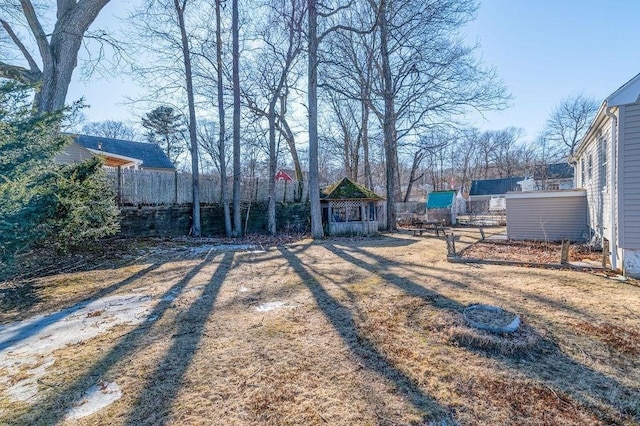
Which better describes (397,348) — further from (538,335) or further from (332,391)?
(538,335)

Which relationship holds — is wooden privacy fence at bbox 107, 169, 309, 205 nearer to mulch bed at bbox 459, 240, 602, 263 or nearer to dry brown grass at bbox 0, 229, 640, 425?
dry brown grass at bbox 0, 229, 640, 425

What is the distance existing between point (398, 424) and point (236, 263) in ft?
20.7

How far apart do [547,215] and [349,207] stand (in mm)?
7951

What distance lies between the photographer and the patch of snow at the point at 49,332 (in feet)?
8.91

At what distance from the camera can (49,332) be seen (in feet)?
11.9

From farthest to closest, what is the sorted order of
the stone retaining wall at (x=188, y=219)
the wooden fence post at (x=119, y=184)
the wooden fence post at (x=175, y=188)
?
the wooden fence post at (x=175, y=188) < the stone retaining wall at (x=188, y=219) < the wooden fence post at (x=119, y=184)

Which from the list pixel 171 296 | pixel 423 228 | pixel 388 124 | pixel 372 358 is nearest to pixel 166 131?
pixel 388 124

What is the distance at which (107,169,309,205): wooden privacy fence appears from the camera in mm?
10930

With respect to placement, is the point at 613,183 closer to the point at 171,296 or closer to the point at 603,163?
the point at 603,163

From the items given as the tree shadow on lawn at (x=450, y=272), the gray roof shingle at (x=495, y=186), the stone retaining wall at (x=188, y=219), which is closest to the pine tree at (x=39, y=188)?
the stone retaining wall at (x=188, y=219)

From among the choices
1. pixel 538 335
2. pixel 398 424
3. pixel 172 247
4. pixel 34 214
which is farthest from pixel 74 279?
pixel 538 335

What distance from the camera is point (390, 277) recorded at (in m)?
6.23

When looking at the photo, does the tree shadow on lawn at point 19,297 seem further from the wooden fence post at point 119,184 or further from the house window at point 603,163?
the house window at point 603,163

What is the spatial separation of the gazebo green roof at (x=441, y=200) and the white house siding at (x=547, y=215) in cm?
1146
